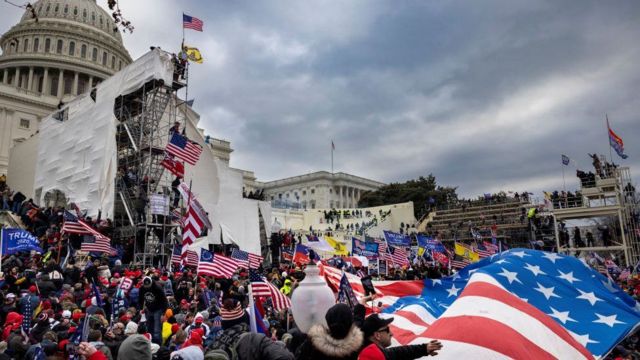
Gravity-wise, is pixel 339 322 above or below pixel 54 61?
below

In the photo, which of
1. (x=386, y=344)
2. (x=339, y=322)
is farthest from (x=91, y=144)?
(x=339, y=322)

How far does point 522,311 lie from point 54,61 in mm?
78300

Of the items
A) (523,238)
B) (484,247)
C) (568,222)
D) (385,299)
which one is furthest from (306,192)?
(385,299)

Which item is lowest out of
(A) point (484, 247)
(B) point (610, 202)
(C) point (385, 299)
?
(C) point (385, 299)

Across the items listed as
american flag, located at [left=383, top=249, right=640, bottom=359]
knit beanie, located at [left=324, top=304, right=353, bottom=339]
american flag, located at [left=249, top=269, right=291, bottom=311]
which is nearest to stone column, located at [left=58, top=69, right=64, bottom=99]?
american flag, located at [left=249, top=269, right=291, bottom=311]

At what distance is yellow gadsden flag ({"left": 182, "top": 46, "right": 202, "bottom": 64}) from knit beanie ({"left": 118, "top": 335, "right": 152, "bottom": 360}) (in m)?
25.4

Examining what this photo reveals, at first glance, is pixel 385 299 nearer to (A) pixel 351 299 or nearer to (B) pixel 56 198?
(A) pixel 351 299

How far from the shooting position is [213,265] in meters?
12.6

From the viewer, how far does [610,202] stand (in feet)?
94.5

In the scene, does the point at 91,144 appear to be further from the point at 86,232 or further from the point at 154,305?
the point at 154,305

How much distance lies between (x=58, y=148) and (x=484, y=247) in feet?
94.7

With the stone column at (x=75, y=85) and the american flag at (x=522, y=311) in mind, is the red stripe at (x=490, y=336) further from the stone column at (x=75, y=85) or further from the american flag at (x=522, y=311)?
the stone column at (x=75, y=85)

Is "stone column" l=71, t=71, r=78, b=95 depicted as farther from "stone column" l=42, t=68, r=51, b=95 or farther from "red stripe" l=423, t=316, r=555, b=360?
"red stripe" l=423, t=316, r=555, b=360

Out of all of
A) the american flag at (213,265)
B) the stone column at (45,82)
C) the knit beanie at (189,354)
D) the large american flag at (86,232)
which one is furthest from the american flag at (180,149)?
the stone column at (45,82)
